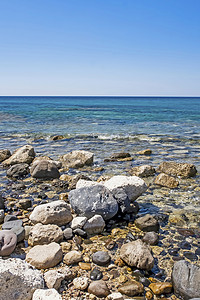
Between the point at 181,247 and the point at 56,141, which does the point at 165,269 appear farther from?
the point at 56,141

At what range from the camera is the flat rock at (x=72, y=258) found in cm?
436

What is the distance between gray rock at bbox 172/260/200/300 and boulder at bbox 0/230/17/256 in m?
2.83

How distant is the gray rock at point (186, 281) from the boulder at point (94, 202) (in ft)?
6.95

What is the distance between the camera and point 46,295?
3326 millimetres

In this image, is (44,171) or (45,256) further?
(44,171)

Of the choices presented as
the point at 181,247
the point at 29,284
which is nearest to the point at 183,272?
the point at 181,247

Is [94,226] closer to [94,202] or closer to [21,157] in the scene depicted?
[94,202]

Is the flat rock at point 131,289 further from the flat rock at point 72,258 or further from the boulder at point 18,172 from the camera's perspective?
the boulder at point 18,172

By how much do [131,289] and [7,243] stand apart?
2.30 m

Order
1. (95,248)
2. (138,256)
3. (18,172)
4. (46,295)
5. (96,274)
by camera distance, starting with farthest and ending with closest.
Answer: (18,172) → (95,248) → (138,256) → (96,274) → (46,295)

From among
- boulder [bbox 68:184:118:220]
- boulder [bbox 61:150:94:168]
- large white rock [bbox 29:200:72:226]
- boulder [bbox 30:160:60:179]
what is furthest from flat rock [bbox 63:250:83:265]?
boulder [bbox 61:150:94:168]

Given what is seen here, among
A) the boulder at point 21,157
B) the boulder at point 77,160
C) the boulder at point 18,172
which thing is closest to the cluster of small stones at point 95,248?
the boulder at point 18,172

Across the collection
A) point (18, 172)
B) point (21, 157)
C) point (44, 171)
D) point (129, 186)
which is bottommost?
point (18, 172)

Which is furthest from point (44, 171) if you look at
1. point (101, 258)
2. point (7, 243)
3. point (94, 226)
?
point (101, 258)
